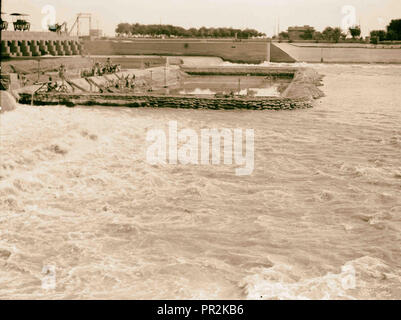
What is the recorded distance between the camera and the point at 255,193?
10195mm

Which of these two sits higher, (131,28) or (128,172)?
(131,28)

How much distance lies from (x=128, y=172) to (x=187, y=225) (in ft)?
12.2

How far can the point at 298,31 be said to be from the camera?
10331cm

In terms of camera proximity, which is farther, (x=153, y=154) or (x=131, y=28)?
(x=131, y=28)

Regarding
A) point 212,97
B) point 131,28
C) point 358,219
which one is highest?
point 131,28

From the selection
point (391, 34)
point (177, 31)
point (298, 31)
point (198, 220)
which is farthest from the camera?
point (177, 31)

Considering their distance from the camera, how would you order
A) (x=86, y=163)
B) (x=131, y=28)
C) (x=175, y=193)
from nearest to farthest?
(x=175, y=193) < (x=86, y=163) < (x=131, y=28)

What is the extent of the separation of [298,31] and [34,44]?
7456 centimetres

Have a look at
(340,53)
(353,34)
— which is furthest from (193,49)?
(353,34)
